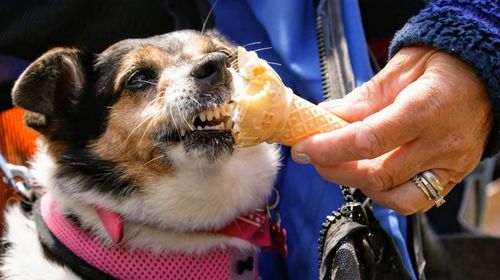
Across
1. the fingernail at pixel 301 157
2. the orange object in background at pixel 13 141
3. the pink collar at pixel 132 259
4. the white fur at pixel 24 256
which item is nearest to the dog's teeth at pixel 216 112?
the fingernail at pixel 301 157

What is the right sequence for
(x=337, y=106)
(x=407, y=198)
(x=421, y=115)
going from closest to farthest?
(x=421, y=115) < (x=407, y=198) < (x=337, y=106)

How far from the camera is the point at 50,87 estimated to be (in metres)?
2.02

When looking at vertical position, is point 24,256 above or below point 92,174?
below

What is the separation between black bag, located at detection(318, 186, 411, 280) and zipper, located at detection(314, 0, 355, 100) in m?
0.36

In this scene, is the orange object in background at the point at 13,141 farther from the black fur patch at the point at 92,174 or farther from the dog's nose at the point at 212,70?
the dog's nose at the point at 212,70

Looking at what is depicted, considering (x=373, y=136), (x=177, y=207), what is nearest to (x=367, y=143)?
(x=373, y=136)

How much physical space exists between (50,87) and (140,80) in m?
0.31

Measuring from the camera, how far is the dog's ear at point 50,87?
1937 mm

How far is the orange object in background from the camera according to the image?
237 centimetres

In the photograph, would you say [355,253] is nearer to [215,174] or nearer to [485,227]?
[215,174]

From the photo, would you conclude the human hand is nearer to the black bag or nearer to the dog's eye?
the black bag

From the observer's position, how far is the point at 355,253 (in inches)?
65.7

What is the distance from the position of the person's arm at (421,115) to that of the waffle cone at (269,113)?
0.18 feet

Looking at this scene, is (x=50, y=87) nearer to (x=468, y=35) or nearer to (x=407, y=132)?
(x=407, y=132)
